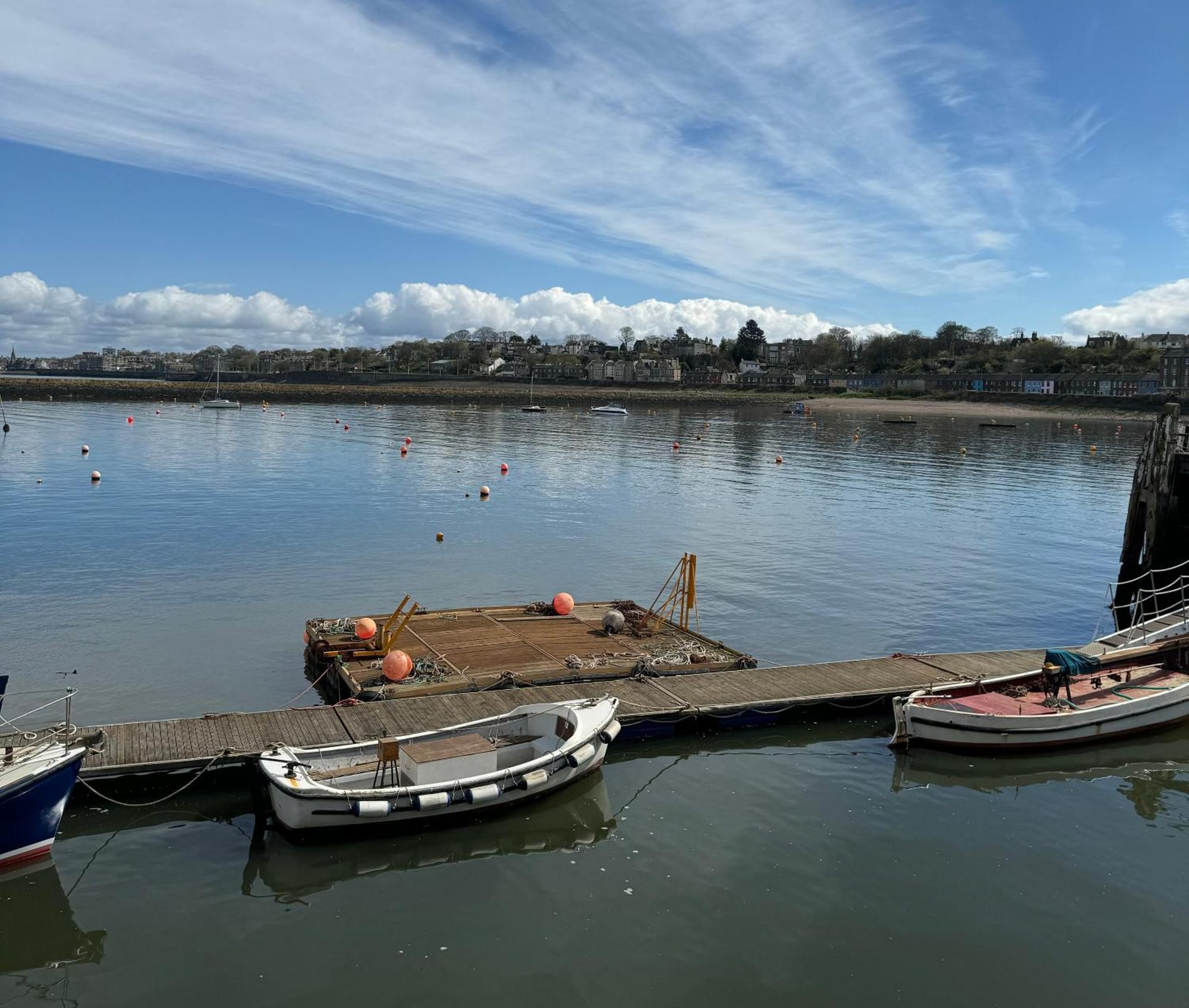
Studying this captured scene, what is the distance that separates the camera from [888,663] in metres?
23.3

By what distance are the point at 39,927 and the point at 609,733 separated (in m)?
9.04

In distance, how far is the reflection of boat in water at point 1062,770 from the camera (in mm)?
18578

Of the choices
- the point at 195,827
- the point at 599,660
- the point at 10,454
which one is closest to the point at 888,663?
the point at 599,660

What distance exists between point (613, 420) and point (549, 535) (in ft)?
338

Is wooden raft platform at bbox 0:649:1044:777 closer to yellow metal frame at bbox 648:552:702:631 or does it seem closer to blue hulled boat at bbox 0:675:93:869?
blue hulled boat at bbox 0:675:93:869

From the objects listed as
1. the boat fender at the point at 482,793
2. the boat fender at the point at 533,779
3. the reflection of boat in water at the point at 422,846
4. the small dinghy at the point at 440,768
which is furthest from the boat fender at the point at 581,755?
the boat fender at the point at 482,793

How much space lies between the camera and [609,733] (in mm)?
17469

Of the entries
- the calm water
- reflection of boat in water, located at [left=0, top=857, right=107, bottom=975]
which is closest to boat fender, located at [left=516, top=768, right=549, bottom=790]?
the calm water

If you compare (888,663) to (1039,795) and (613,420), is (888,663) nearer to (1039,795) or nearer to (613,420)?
(1039,795)

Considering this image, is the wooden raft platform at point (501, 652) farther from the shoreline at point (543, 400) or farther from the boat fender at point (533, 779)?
the shoreline at point (543, 400)

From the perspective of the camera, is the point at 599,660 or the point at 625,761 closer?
the point at 625,761

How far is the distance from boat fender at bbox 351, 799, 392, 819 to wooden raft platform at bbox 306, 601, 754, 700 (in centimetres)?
485

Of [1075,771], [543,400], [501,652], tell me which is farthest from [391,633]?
[543,400]

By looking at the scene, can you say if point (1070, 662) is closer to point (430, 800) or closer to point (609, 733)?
point (609, 733)
